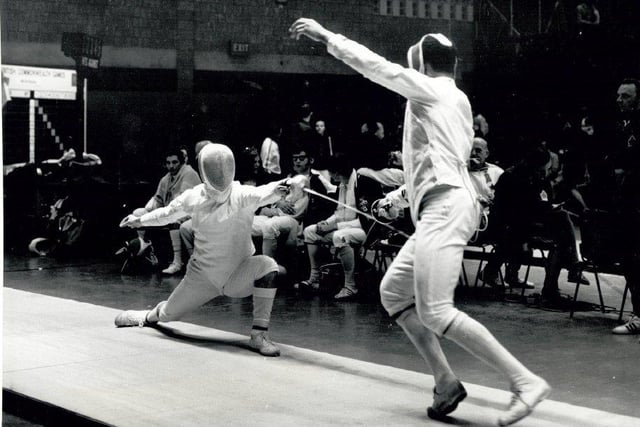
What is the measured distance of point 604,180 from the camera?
7.87 m

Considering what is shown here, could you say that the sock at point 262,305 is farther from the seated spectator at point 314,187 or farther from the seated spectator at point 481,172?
the seated spectator at point 314,187

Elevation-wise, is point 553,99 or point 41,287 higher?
point 553,99

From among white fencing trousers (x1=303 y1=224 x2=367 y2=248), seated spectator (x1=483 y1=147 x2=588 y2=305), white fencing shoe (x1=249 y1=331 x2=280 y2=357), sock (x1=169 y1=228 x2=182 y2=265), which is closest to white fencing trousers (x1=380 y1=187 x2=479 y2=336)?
white fencing shoe (x1=249 y1=331 x2=280 y2=357)

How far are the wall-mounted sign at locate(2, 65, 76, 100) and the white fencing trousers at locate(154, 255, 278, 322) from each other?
652 cm

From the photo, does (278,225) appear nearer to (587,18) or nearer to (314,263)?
(314,263)

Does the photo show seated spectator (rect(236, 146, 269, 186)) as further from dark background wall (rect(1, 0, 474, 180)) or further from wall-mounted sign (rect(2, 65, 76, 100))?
A: wall-mounted sign (rect(2, 65, 76, 100))

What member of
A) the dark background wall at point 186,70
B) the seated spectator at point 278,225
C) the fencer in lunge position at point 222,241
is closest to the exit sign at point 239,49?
the dark background wall at point 186,70

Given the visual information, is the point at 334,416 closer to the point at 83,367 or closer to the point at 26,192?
the point at 83,367

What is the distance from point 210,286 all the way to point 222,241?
32 cm

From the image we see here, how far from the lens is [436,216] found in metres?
4.54

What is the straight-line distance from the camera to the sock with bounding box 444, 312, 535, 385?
14.2 feet

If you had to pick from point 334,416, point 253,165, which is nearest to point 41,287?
point 253,165

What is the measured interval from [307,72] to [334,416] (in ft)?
23.3

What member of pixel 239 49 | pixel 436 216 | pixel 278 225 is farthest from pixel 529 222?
pixel 239 49
